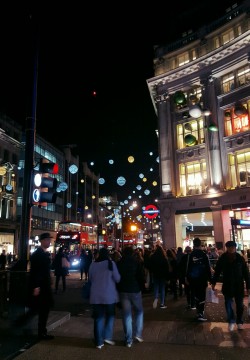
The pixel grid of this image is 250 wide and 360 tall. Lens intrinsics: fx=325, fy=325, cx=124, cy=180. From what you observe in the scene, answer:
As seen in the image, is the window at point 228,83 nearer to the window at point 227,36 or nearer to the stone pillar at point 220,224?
the window at point 227,36

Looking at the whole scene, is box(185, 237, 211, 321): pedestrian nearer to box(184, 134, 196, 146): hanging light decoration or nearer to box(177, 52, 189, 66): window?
box(184, 134, 196, 146): hanging light decoration

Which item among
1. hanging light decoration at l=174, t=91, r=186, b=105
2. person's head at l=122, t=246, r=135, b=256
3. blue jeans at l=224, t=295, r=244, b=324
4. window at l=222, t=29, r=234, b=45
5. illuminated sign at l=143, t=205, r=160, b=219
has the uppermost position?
window at l=222, t=29, r=234, b=45

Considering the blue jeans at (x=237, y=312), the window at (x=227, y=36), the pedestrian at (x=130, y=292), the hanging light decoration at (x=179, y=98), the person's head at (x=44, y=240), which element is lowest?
the blue jeans at (x=237, y=312)

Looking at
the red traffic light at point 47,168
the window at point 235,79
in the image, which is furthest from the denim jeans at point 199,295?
the window at point 235,79

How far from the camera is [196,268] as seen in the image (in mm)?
9023

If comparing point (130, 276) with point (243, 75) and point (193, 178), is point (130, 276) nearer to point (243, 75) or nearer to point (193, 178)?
point (193, 178)

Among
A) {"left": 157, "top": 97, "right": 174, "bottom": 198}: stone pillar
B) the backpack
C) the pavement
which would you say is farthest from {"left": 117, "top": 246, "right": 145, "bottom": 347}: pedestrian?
{"left": 157, "top": 97, "right": 174, "bottom": 198}: stone pillar

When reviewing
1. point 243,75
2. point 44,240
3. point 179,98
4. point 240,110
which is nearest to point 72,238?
point 179,98

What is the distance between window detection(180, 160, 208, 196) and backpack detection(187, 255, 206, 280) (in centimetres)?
1881

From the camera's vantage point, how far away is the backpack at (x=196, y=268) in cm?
897

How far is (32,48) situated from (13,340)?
7879mm

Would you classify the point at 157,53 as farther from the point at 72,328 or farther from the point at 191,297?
the point at 72,328

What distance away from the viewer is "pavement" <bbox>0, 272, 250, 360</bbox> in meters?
5.86

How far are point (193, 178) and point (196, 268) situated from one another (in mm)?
20326
